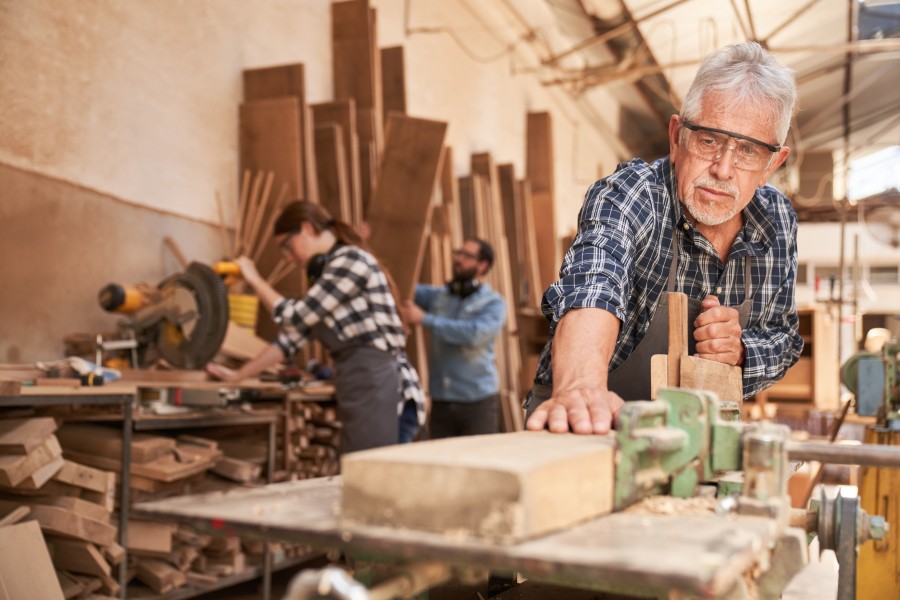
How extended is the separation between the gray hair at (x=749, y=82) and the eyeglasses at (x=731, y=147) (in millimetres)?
41

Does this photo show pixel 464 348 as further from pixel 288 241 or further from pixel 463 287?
pixel 288 241

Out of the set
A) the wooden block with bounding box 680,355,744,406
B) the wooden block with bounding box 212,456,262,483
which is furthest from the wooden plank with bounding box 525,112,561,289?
the wooden block with bounding box 680,355,744,406

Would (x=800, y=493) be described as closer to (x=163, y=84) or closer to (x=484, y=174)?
(x=484, y=174)

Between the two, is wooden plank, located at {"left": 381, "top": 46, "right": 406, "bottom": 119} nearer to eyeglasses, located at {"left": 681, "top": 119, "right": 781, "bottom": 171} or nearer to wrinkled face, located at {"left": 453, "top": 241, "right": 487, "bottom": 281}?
wrinkled face, located at {"left": 453, "top": 241, "right": 487, "bottom": 281}

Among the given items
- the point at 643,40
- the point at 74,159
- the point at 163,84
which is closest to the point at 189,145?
the point at 163,84

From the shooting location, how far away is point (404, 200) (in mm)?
5199

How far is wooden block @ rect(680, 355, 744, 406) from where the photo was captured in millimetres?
1633

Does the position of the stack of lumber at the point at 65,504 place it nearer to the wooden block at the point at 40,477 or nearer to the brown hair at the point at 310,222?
the wooden block at the point at 40,477

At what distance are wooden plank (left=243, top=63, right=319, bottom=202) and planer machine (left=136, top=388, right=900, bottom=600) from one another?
11.9ft

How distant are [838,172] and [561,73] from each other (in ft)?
30.3

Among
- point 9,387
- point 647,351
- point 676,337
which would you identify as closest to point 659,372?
point 676,337

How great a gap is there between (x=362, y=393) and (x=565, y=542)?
292 centimetres

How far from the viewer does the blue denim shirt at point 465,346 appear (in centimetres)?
500

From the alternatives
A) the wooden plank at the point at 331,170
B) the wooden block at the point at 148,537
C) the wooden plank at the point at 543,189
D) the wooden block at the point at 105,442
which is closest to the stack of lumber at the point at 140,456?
the wooden block at the point at 105,442
